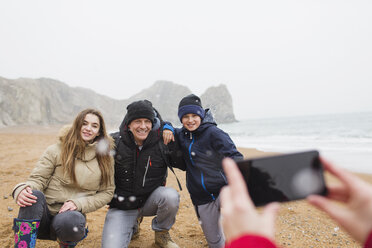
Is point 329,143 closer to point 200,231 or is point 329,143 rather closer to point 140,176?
point 200,231

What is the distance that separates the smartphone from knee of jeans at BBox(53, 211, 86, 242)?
2240mm

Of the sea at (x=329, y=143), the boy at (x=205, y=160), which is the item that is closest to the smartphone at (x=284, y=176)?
the sea at (x=329, y=143)

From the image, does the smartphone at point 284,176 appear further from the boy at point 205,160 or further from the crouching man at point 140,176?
the crouching man at point 140,176

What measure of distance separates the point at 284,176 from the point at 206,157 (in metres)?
1.98

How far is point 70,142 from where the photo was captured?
2.77 metres

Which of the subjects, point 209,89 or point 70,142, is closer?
point 70,142

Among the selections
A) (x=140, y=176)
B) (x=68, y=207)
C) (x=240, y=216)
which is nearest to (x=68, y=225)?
(x=68, y=207)

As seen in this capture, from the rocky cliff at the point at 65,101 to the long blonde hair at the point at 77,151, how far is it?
1727cm

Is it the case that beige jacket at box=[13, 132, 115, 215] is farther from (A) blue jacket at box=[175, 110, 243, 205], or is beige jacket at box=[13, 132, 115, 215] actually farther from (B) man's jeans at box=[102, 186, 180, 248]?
(A) blue jacket at box=[175, 110, 243, 205]

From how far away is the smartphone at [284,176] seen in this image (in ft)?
3.46

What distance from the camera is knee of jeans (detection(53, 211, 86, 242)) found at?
2.45 metres

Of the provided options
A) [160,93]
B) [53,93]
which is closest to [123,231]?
[53,93]

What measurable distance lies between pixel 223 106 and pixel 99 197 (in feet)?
381

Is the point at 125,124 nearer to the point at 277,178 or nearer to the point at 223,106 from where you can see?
the point at 277,178
